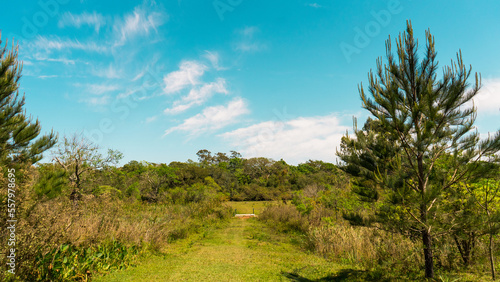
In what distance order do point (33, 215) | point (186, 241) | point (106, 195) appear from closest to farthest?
point (33, 215), point (106, 195), point (186, 241)

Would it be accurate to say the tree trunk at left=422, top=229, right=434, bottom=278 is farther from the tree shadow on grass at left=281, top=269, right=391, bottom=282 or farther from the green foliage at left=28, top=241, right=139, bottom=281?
Result: the green foliage at left=28, top=241, right=139, bottom=281

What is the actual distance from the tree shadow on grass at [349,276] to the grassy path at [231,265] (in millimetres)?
35

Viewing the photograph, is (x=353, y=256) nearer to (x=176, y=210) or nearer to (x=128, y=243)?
(x=128, y=243)

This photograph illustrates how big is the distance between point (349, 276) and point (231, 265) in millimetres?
3510

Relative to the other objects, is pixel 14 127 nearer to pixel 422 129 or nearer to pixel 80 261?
pixel 80 261

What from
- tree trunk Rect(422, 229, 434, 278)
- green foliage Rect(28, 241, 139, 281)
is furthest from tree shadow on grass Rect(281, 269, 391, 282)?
green foliage Rect(28, 241, 139, 281)

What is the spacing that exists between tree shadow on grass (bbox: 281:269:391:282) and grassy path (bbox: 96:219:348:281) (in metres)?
0.03

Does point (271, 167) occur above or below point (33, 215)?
above

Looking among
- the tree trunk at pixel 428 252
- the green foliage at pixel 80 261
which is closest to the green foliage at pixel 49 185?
the green foliage at pixel 80 261

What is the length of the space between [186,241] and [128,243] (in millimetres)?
4680

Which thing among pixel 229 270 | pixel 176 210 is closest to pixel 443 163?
pixel 229 270

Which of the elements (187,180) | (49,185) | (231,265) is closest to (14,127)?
(49,185)

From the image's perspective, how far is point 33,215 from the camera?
4289 mm

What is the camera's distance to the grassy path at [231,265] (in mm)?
6230
